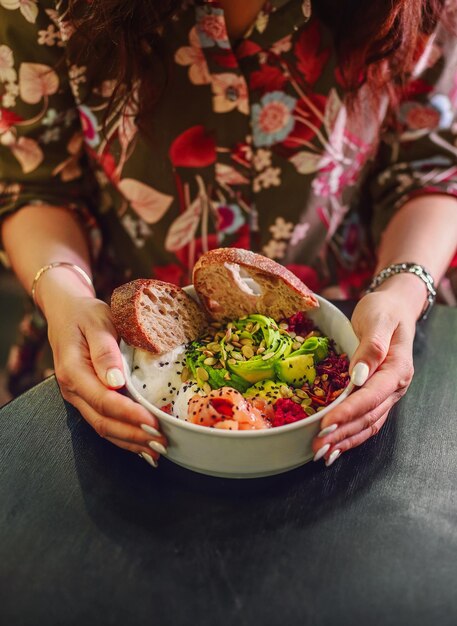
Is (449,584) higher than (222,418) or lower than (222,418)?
lower

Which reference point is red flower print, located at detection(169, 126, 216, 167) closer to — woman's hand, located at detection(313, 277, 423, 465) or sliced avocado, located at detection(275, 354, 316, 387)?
woman's hand, located at detection(313, 277, 423, 465)

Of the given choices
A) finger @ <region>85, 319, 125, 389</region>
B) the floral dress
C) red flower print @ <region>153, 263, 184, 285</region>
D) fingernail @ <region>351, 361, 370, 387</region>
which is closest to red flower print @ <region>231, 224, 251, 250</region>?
the floral dress

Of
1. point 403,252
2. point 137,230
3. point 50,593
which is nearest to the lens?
point 50,593

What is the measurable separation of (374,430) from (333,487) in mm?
118

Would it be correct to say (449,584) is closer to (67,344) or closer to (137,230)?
(67,344)

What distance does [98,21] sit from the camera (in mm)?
1165

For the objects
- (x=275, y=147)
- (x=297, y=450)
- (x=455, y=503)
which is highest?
(x=275, y=147)

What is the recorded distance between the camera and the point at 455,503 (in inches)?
34.4

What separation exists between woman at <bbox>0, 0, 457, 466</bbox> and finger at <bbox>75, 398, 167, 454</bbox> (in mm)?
214

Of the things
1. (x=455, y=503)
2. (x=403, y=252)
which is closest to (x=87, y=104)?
(x=403, y=252)

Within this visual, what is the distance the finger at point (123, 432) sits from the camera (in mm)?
857

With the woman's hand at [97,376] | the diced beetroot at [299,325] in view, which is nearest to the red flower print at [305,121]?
the diced beetroot at [299,325]

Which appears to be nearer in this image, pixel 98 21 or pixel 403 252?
pixel 98 21

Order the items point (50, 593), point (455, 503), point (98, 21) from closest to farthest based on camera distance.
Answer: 1. point (50, 593)
2. point (455, 503)
3. point (98, 21)
